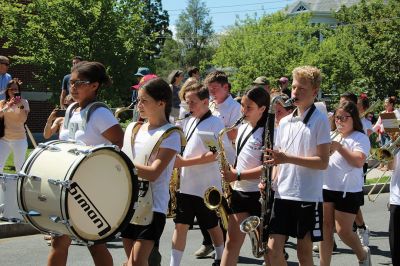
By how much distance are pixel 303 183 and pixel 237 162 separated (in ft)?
2.92

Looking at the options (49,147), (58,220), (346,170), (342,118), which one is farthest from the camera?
(346,170)

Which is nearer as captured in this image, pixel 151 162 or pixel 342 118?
pixel 151 162

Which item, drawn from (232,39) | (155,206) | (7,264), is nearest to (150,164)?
(155,206)

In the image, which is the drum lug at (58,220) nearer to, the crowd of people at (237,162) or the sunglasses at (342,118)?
the crowd of people at (237,162)

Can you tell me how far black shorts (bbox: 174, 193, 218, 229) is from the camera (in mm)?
6566

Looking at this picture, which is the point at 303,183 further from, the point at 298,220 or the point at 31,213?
the point at 31,213

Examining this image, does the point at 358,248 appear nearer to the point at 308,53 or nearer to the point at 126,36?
the point at 126,36

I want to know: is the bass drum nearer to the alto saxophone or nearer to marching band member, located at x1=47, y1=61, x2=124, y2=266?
marching band member, located at x1=47, y1=61, x2=124, y2=266

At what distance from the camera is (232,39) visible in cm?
5069

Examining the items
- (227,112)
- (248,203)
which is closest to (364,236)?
(227,112)

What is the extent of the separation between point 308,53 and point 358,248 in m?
38.2

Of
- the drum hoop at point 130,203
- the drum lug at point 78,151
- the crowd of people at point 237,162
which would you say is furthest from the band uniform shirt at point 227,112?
the drum lug at point 78,151

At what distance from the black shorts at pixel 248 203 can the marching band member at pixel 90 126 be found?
1360mm

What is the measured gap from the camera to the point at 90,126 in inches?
203
